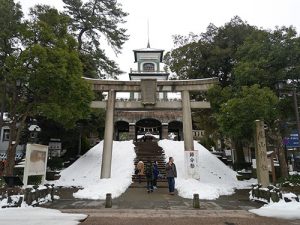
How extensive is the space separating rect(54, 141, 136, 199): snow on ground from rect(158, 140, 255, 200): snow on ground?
3.38 metres

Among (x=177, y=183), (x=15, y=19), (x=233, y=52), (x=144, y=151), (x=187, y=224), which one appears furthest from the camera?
(x=144, y=151)

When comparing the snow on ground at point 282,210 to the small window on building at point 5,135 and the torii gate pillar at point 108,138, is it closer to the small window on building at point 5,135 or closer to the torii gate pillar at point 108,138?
the torii gate pillar at point 108,138

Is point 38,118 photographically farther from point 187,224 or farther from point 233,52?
point 187,224

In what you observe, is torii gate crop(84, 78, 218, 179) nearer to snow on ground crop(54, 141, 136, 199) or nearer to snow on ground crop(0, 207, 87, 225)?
snow on ground crop(54, 141, 136, 199)

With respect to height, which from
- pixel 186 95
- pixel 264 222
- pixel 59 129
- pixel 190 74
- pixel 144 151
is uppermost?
pixel 190 74

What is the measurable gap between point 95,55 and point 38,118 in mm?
9332

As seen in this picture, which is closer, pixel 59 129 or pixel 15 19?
pixel 15 19

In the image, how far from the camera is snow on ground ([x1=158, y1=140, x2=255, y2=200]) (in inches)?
620

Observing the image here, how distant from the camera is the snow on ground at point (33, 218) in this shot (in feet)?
27.0

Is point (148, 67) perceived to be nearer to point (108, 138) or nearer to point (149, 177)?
point (108, 138)

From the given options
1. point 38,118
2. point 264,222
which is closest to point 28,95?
point 38,118

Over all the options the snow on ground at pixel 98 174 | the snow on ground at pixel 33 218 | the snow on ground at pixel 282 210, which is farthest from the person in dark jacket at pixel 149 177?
the snow on ground at pixel 33 218

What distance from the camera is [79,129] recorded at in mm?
26906

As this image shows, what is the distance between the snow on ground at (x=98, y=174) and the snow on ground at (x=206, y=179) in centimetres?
338
